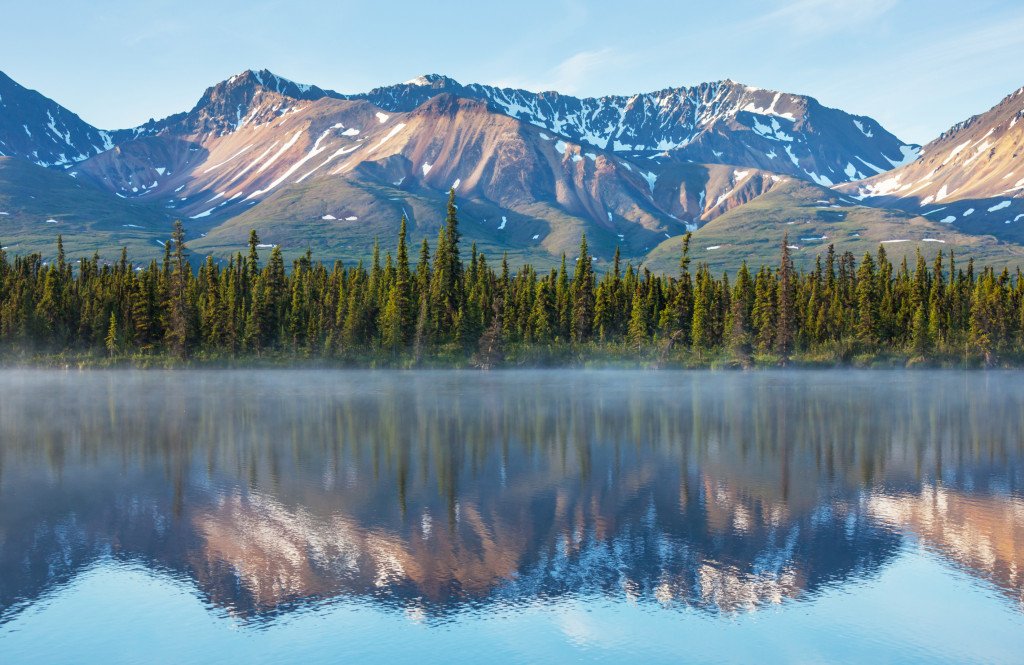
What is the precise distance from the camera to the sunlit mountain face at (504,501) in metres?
24.3

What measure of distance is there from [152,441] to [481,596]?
34294 millimetres

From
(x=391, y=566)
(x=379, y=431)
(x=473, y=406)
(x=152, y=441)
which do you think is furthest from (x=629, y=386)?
(x=391, y=566)

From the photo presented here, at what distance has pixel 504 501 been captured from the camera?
33.6m

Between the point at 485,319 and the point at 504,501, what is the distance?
105398 mm

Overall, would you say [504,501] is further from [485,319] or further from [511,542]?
[485,319]

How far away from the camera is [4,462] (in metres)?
43.8

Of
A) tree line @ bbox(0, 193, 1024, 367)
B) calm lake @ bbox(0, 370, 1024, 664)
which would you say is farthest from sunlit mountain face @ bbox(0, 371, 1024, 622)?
tree line @ bbox(0, 193, 1024, 367)

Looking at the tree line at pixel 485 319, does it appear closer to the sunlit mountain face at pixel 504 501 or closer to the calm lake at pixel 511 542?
the sunlit mountain face at pixel 504 501

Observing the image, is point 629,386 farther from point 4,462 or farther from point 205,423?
point 4,462

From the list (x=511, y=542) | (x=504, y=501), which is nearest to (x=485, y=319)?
(x=504, y=501)

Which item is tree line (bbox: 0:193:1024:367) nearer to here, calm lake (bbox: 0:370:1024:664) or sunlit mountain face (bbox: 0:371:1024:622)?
sunlit mountain face (bbox: 0:371:1024:622)

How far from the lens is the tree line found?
12938 centimetres

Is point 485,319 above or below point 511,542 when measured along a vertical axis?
above

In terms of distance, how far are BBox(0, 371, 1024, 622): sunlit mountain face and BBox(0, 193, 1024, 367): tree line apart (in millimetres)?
61317
